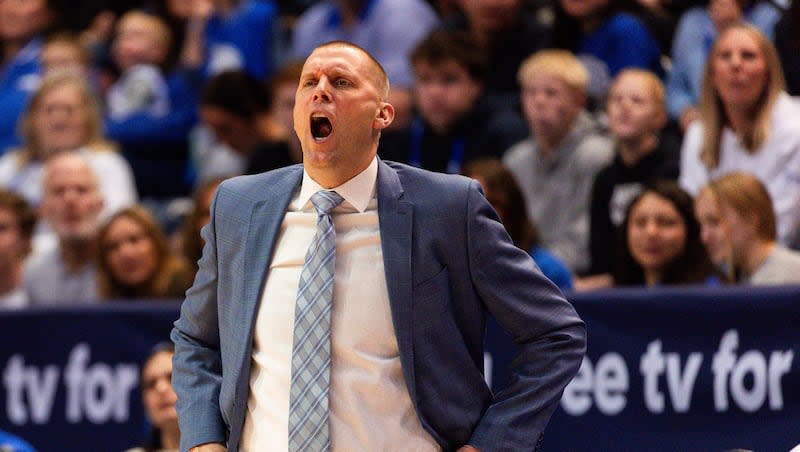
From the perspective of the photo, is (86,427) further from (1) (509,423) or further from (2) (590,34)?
(2) (590,34)

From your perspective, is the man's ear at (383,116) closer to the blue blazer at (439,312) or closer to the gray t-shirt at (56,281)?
the blue blazer at (439,312)

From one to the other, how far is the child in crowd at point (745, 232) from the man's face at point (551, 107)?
1.48 metres

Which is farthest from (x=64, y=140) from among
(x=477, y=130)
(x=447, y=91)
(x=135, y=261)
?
(x=477, y=130)

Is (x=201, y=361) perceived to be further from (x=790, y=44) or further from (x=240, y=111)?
(x=240, y=111)

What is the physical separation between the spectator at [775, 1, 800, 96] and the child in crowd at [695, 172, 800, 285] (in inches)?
52.1

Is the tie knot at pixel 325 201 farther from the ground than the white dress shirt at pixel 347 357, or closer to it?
farther from the ground

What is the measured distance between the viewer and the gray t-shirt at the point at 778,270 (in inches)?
232

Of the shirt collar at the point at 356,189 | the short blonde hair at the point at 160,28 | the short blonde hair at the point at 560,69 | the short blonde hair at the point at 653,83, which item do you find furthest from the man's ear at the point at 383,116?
the short blonde hair at the point at 160,28

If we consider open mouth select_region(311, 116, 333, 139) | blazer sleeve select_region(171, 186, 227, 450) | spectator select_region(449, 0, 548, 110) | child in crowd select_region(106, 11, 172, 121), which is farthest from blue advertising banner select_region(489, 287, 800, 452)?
child in crowd select_region(106, 11, 172, 121)

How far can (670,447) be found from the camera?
17.7ft

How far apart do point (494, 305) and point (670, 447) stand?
2.05 m

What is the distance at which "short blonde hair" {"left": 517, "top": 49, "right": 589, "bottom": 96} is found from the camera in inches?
302

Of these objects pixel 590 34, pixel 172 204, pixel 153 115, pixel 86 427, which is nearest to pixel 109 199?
pixel 172 204

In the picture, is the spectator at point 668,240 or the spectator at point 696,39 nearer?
the spectator at point 668,240
